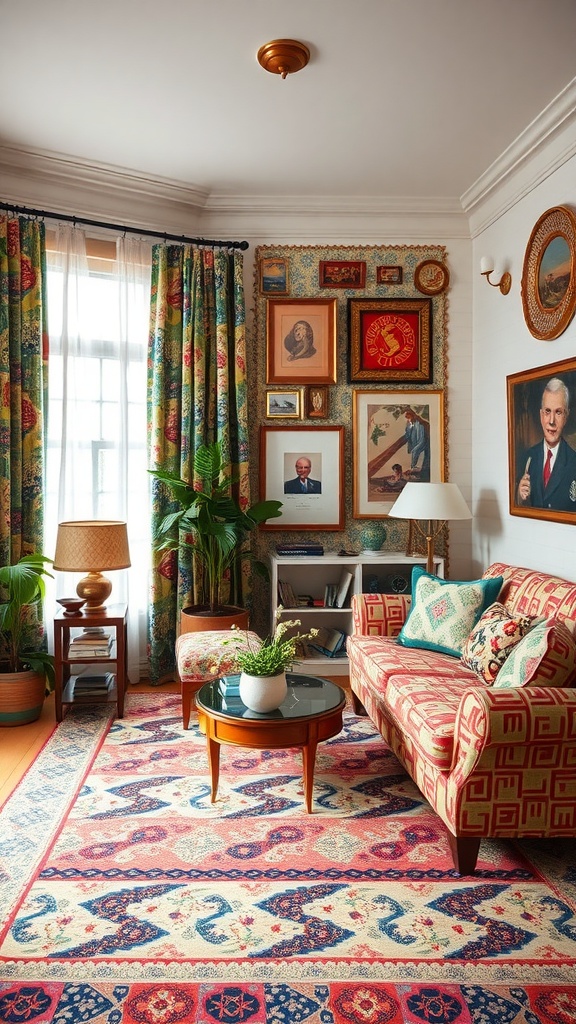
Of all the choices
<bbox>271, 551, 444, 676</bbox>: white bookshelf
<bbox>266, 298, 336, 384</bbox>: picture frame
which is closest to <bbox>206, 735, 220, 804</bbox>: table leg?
<bbox>271, 551, 444, 676</bbox>: white bookshelf

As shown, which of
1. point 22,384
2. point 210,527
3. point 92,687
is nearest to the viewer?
point 92,687

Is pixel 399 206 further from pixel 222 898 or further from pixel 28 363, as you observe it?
pixel 222 898

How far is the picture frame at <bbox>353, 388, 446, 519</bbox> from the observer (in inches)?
202

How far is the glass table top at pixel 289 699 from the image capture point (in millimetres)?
2967

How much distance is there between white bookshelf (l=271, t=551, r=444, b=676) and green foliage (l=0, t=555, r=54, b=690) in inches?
56.9

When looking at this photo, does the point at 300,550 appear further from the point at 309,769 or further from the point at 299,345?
the point at 309,769

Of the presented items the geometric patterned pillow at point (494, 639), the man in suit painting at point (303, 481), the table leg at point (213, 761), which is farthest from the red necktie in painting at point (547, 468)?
the table leg at point (213, 761)

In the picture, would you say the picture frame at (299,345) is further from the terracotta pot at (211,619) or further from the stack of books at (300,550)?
the terracotta pot at (211,619)

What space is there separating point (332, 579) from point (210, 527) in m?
1.07

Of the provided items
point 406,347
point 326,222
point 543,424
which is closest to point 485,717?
point 543,424

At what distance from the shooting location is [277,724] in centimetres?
288

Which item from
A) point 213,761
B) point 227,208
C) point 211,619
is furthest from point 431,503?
point 227,208

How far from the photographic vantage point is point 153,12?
2.93 meters

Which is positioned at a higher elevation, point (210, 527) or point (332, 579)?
point (210, 527)
